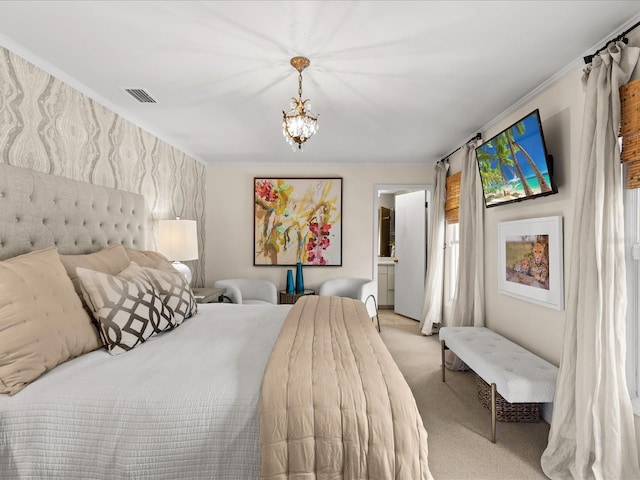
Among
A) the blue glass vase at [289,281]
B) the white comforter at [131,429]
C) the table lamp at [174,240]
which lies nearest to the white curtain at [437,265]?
the blue glass vase at [289,281]

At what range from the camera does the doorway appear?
17.0 feet

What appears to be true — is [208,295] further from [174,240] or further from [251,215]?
[251,215]

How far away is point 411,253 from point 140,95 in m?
4.42

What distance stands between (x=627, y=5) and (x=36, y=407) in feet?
10.1

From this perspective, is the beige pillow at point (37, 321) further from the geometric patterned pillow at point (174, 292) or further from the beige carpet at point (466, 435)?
the beige carpet at point (466, 435)

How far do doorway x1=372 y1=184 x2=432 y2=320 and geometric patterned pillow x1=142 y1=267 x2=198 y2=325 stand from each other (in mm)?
3026

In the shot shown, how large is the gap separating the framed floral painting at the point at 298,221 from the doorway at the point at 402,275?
0.54 metres

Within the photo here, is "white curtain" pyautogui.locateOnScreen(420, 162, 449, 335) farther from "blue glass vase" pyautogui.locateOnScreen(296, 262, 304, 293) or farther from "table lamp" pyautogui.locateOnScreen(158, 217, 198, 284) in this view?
"table lamp" pyautogui.locateOnScreen(158, 217, 198, 284)

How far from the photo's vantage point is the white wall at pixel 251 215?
17.0 ft

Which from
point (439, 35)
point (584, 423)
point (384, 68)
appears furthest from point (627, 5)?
point (584, 423)

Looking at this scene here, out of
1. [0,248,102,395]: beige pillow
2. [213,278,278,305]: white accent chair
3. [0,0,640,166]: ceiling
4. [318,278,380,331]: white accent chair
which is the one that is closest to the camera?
[0,248,102,395]: beige pillow

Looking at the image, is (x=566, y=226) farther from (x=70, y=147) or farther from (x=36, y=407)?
(x=70, y=147)

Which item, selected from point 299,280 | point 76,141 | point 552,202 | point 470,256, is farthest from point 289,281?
point 552,202

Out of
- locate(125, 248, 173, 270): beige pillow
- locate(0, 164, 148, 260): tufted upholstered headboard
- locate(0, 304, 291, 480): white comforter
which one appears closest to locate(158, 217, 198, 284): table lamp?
locate(0, 164, 148, 260): tufted upholstered headboard
